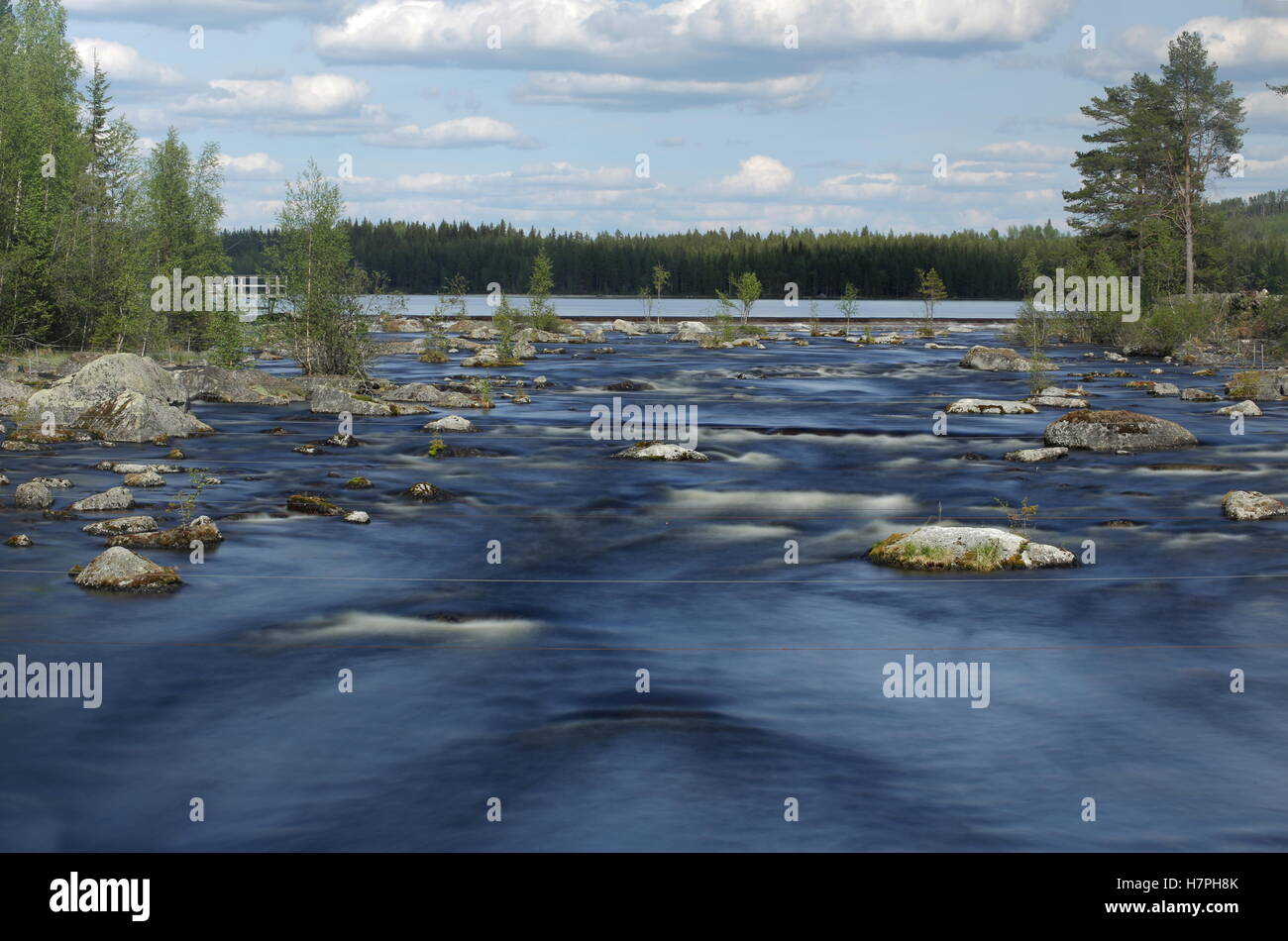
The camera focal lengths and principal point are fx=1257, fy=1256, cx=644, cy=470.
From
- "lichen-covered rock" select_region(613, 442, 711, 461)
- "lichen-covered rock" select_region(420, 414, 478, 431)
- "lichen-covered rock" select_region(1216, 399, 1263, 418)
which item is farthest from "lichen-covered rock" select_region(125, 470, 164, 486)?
"lichen-covered rock" select_region(1216, 399, 1263, 418)

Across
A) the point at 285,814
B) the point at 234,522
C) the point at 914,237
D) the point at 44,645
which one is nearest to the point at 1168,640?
the point at 285,814

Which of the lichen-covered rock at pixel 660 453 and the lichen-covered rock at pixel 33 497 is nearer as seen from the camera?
the lichen-covered rock at pixel 33 497

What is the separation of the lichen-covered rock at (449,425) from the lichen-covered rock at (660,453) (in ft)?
23.5

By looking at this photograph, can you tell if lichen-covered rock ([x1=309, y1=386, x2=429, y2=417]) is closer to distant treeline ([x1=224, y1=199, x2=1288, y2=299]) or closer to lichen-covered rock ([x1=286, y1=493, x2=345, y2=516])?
lichen-covered rock ([x1=286, y1=493, x2=345, y2=516])

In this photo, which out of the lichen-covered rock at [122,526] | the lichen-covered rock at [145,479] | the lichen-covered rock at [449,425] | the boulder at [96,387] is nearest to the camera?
the lichen-covered rock at [122,526]

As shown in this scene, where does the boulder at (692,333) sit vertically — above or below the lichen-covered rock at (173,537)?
above

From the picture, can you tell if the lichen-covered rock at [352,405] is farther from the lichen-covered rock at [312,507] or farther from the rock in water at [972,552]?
the rock in water at [972,552]

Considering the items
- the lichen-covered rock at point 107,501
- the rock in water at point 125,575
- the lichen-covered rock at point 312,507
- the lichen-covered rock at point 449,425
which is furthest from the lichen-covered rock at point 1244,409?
the rock in water at point 125,575

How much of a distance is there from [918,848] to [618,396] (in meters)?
45.6

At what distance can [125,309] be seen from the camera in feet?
196

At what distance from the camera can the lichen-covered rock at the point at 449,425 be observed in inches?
1657

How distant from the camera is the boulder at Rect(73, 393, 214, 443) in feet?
125
